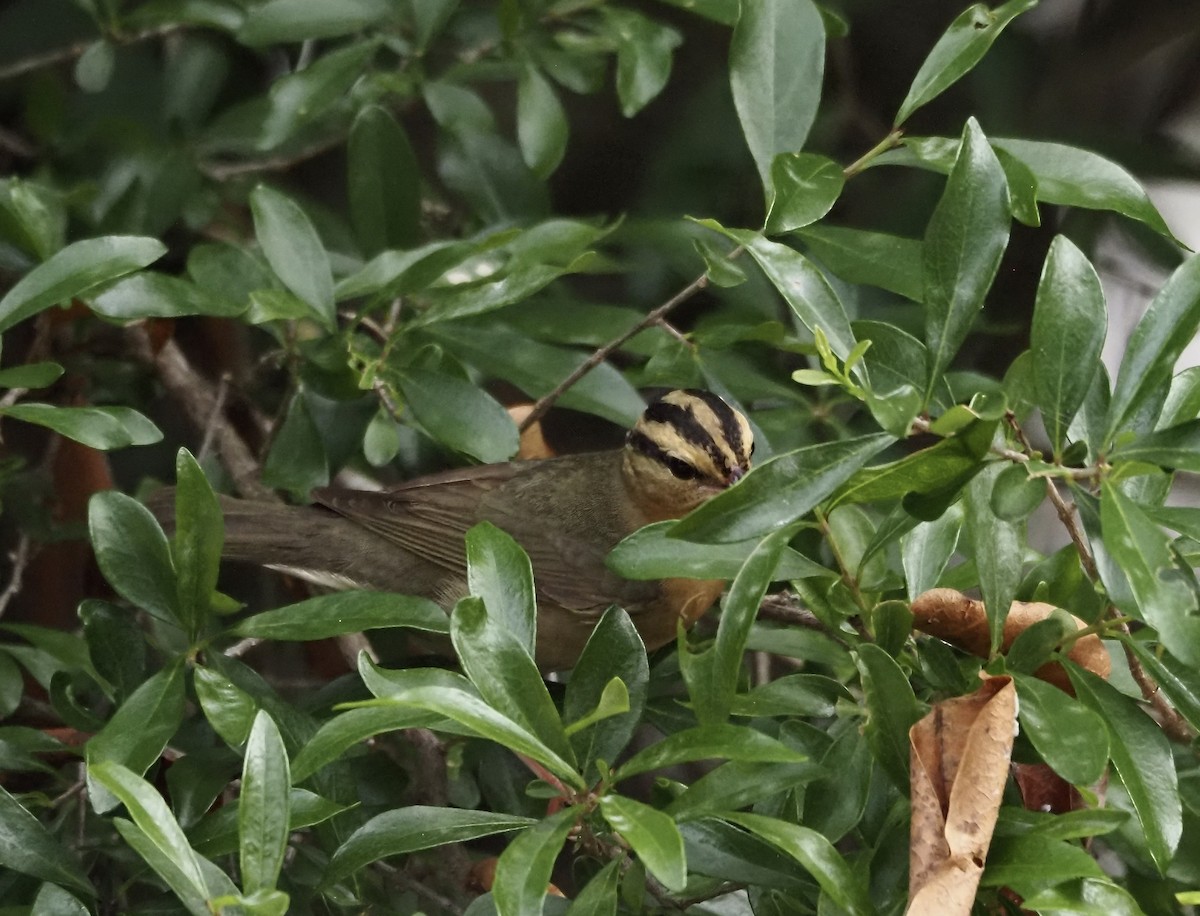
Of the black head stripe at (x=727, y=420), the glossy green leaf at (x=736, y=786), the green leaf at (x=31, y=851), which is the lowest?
the black head stripe at (x=727, y=420)

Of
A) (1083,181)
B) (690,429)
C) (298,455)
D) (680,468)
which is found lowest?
(680,468)

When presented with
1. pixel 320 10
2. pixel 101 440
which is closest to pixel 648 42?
pixel 320 10

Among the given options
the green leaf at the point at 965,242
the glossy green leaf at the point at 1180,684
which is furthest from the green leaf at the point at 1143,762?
the green leaf at the point at 965,242

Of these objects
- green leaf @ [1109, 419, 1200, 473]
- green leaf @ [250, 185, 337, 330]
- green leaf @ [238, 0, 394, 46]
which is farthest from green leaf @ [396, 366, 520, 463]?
green leaf @ [1109, 419, 1200, 473]

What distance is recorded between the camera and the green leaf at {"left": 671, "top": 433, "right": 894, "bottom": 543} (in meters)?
1.47

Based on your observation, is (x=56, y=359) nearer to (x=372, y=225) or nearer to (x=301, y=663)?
(x=372, y=225)

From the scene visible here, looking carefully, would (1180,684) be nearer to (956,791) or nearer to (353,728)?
(956,791)

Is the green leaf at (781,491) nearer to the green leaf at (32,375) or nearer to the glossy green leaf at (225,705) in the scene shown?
the glossy green leaf at (225,705)

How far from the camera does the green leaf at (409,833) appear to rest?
159cm

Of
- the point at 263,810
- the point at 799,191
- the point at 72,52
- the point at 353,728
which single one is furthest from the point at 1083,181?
the point at 72,52

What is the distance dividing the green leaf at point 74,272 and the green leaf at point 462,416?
0.51 metres

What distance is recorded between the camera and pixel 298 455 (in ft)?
8.77

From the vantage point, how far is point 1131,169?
411 centimetres

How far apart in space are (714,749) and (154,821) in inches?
21.6
